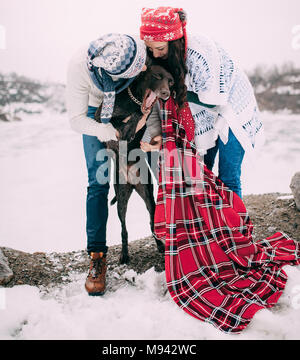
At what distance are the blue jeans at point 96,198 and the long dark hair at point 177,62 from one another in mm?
501

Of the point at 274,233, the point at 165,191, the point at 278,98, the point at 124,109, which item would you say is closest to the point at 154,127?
the point at 124,109

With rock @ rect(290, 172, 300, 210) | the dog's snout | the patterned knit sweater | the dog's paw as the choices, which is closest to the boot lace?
the dog's paw

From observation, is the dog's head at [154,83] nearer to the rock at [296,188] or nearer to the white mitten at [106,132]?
the white mitten at [106,132]

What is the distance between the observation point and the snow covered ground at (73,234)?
1.48 meters

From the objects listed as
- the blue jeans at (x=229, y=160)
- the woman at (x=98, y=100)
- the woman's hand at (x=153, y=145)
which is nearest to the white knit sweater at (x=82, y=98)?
the woman at (x=98, y=100)

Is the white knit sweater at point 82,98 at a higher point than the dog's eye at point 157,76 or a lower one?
lower

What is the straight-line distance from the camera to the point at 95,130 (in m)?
1.57

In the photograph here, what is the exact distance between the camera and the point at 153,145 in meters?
1.72

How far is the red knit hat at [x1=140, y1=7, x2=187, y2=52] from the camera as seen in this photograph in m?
1.43

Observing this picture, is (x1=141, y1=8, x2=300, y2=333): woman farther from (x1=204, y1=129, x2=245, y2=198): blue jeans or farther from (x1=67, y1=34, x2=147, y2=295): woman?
(x1=67, y1=34, x2=147, y2=295): woman

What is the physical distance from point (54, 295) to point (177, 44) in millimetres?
1375

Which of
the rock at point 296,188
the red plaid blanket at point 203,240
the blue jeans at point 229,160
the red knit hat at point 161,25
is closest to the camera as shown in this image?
the red knit hat at point 161,25

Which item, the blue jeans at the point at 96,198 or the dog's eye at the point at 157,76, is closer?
the dog's eye at the point at 157,76
